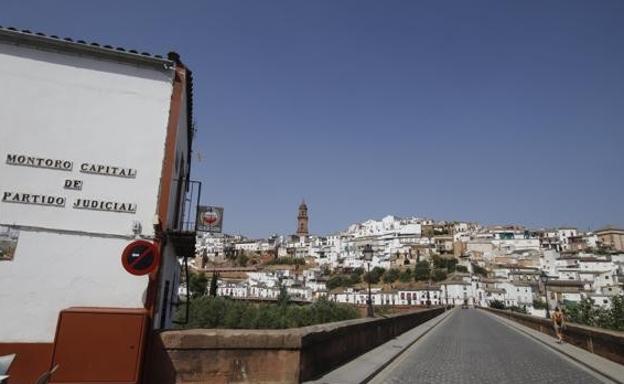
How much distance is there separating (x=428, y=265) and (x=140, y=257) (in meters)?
132

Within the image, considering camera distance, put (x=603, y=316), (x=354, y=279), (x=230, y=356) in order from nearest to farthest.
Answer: (x=230, y=356) < (x=603, y=316) < (x=354, y=279)

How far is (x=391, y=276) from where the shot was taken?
423 ft

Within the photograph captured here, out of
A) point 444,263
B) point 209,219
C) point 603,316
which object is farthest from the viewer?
point 444,263

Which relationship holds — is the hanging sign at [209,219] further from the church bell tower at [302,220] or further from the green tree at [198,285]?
the church bell tower at [302,220]

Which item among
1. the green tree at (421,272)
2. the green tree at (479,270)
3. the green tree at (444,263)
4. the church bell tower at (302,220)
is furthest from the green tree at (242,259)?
the green tree at (479,270)

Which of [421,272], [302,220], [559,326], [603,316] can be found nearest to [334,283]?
[421,272]

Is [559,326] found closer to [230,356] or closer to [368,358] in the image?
[368,358]

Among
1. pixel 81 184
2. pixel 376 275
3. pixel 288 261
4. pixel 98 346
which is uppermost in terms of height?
pixel 288 261

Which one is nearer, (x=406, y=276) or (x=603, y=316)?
(x=603, y=316)

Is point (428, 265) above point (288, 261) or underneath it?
underneath

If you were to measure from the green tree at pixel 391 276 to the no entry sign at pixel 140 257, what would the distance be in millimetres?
124868

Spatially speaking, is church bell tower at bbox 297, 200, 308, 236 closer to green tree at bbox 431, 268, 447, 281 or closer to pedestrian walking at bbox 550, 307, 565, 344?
green tree at bbox 431, 268, 447, 281

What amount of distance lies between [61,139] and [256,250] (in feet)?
587

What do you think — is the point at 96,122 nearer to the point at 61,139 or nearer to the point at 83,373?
the point at 61,139
